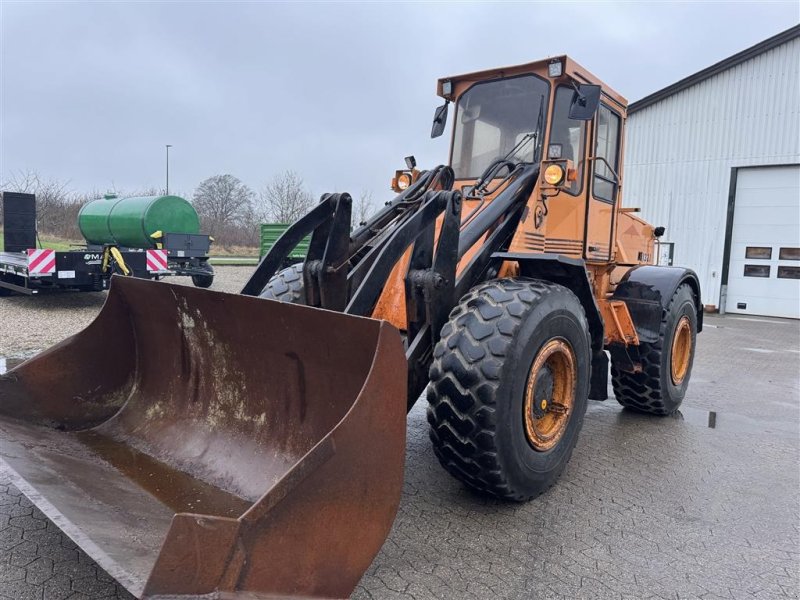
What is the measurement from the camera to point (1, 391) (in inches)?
131

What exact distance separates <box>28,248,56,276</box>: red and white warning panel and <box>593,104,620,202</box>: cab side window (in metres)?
9.48

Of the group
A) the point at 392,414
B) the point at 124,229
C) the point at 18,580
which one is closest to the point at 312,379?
the point at 392,414

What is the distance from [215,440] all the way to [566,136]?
334 cm

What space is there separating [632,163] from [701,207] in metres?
2.43

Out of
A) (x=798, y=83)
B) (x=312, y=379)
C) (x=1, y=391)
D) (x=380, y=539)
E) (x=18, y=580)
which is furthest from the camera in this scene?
(x=798, y=83)

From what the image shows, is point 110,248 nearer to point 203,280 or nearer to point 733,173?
point 203,280

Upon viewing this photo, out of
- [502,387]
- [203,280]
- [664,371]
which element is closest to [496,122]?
[502,387]

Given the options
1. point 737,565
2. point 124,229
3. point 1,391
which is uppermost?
point 124,229

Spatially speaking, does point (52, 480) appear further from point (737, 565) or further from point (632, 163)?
point (632, 163)

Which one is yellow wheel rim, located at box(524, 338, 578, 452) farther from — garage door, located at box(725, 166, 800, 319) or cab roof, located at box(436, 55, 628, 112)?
garage door, located at box(725, 166, 800, 319)

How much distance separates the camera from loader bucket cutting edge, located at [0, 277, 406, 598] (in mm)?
1897

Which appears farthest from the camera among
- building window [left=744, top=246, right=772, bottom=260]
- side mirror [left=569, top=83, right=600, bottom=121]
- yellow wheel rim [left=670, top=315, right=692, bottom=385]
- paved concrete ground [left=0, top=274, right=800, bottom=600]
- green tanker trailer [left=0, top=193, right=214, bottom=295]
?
building window [left=744, top=246, right=772, bottom=260]

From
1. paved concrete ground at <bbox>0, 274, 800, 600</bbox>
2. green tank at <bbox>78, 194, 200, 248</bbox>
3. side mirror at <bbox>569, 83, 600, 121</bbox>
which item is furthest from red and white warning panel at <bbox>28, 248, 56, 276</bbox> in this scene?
side mirror at <bbox>569, 83, 600, 121</bbox>

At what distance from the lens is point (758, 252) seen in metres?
15.8
